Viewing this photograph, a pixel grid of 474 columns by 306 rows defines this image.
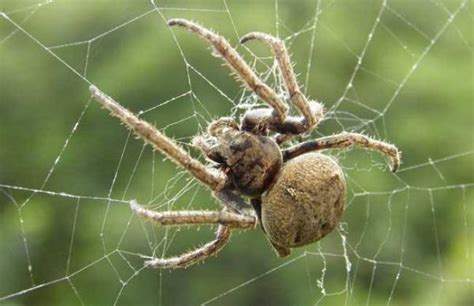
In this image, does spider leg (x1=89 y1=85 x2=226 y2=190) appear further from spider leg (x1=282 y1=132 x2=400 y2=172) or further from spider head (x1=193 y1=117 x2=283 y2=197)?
spider leg (x1=282 y1=132 x2=400 y2=172)

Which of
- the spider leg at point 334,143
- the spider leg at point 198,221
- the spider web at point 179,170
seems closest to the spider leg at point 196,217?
the spider leg at point 198,221

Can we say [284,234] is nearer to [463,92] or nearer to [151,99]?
[151,99]

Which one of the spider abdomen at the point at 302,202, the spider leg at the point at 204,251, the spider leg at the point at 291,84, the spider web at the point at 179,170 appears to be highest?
the spider leg at the point at 291,84

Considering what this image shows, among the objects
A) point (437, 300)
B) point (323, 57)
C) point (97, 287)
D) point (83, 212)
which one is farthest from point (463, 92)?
point (97, 287)

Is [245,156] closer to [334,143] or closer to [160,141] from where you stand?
[334,143]

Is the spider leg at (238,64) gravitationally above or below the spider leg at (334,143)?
above

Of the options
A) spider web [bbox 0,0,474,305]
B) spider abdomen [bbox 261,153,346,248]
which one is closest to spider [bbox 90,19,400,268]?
spider abdomen [bbox 261,153,346,248]

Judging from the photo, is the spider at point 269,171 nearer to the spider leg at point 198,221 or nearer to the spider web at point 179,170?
the spider leg at point 198,221
